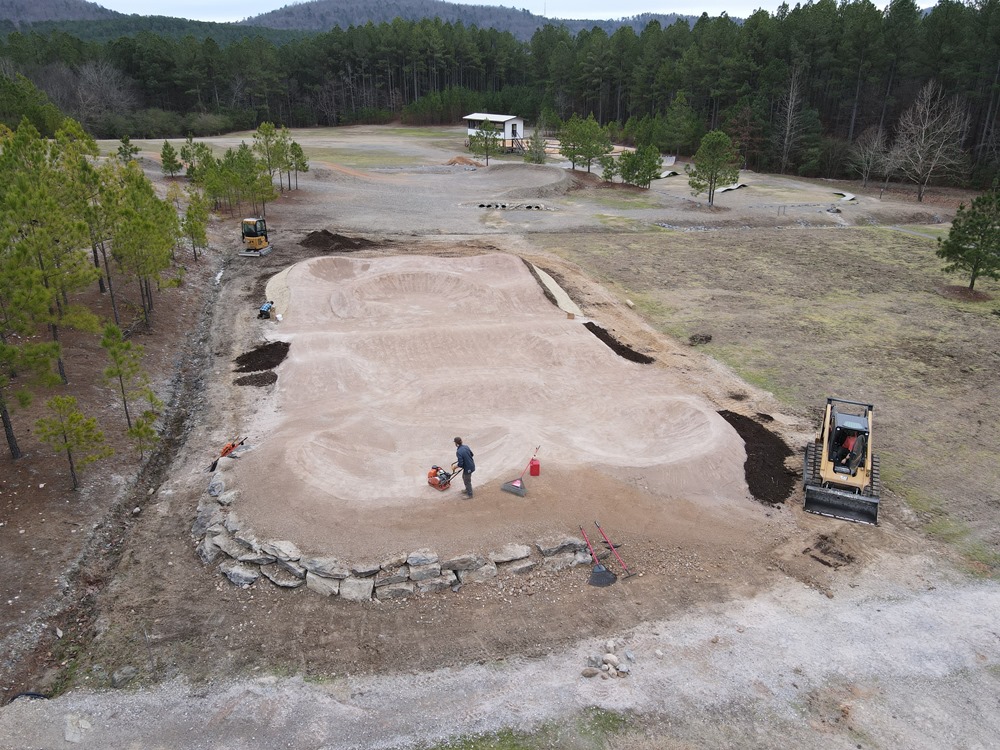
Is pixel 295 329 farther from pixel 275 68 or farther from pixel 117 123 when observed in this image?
pixel 275 68

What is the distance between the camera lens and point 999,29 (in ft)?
196

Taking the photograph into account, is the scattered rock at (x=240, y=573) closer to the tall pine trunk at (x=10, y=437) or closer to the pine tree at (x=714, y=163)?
the tall pine trunk at (x=10, y=437)

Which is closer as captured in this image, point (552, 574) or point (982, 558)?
point (552, 574)

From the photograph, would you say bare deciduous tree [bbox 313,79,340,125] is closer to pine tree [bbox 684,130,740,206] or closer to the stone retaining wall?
pine tree [bbox 684,130,740,206]

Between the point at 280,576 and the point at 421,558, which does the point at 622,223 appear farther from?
the point at 280,576

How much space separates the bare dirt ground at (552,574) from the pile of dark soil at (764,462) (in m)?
0.10

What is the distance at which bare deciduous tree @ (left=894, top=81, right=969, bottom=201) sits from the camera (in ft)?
192

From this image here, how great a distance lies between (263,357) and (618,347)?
47.9 ft

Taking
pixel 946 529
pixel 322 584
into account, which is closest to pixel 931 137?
pixel 946 529

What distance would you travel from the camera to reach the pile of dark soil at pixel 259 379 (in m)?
23.6

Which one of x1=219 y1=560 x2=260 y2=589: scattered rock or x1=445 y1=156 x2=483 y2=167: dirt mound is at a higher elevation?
x1=445 y1=156 x2=483 y2=167: dirt mound

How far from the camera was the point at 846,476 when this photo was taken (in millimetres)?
16984

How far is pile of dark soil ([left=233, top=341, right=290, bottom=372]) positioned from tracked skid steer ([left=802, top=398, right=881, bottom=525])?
753 inches

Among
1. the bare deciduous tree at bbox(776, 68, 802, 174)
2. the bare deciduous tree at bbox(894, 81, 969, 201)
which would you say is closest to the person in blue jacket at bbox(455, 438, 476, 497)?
the bare deciduous tree at bbox(894, 81, 969, 201)
